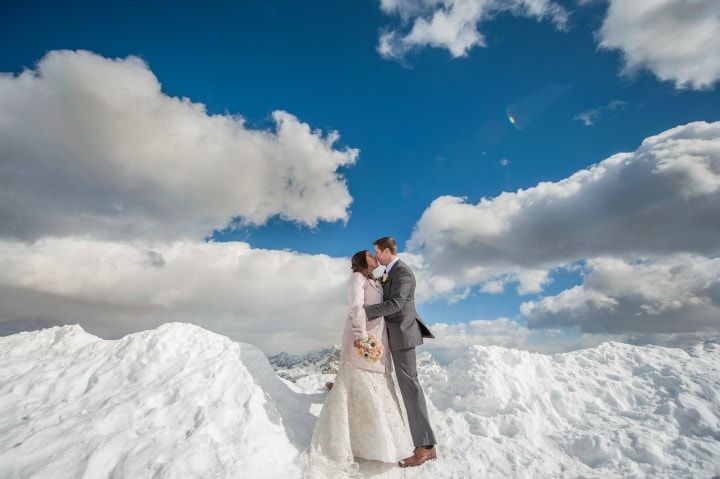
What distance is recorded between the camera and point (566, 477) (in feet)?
19.7

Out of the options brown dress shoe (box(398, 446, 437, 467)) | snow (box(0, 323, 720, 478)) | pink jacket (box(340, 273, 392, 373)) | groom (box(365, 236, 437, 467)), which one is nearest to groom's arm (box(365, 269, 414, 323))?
groom (box(365, 236, 437, 467))

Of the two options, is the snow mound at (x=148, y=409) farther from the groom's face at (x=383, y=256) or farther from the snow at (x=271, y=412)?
the groom's face at (x=383, y=256)

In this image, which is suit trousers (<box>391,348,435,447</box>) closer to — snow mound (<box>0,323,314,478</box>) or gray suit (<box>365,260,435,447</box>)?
gray suit (<box>365,260,435,447</box>)

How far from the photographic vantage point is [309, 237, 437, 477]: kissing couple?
6.03 meters

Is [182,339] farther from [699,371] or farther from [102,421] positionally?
[699,371]

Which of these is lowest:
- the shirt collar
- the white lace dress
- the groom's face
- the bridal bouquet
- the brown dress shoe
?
the brown dress shoe

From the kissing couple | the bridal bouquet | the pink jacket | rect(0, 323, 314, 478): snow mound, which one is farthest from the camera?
the pink jacket

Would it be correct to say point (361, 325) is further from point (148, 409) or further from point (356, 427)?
point (148, 409)

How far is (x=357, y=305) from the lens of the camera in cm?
652

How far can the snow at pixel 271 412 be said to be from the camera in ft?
17.3

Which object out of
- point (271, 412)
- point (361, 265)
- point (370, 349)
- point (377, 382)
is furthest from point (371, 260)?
point (271, 412)

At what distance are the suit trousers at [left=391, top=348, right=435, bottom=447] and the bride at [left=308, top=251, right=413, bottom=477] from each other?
7.4 inches

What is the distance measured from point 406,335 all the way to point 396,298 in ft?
2.42

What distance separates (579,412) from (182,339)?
8.55 meters
